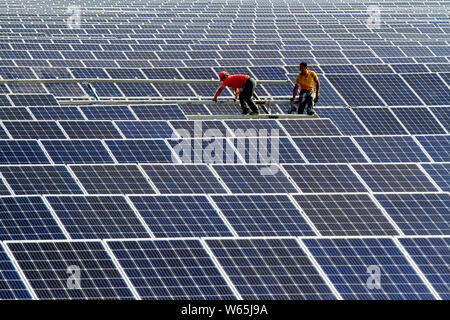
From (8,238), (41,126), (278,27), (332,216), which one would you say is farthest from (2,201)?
(278,27)

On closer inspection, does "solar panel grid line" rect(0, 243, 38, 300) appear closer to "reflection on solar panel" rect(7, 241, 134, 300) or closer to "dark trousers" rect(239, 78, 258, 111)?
"reflection on solar panel" rect(7, 241, 134, 300)

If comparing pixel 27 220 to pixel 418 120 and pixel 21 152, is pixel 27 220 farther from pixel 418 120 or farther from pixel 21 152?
pixel 418 120

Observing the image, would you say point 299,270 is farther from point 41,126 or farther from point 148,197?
point 41,126

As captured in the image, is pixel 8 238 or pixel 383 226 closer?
pixel 8 238

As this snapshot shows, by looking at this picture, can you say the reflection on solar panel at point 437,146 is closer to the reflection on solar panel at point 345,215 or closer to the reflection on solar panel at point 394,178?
the reflection on solar panel at point 394,178

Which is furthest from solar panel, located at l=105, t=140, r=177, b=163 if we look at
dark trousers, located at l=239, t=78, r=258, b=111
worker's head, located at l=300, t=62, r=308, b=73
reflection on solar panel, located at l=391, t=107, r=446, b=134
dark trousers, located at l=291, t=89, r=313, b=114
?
reflection on solar panel, located at l=391, t=107, r=446, b=134
